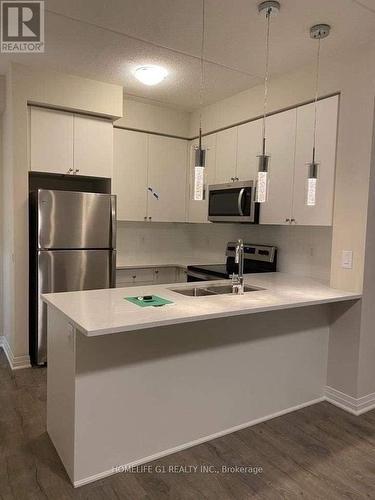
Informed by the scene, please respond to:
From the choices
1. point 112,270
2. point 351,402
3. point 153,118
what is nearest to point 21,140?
point 112,270

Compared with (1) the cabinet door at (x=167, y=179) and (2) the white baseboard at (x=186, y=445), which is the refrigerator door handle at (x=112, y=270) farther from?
(2) the white baseboard at (x=186, y=445)

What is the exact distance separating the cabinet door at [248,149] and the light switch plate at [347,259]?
120 cm

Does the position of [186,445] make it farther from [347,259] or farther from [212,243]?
[212,243]

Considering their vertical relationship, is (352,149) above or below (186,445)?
above

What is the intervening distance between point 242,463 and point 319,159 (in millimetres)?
2253

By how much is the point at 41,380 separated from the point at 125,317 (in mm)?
1790

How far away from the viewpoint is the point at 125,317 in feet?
6.23

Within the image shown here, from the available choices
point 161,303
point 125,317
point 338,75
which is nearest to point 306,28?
point 338,75

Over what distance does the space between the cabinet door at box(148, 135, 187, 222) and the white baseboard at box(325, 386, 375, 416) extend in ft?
8.36

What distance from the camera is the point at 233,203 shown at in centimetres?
371

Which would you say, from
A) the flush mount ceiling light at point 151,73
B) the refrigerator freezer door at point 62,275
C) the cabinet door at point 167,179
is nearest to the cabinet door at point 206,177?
the cabinet door at point 167,179

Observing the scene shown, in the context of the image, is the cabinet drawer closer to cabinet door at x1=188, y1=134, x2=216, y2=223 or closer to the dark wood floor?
cabinet door at x1=188, y1=134, x2=216, y2=223

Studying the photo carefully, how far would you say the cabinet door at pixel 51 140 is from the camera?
3.42 meters

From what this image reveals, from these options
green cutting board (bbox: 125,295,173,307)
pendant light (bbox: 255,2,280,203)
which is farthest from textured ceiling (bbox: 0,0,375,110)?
green cutting board (bbox: 125,295,173,307)
